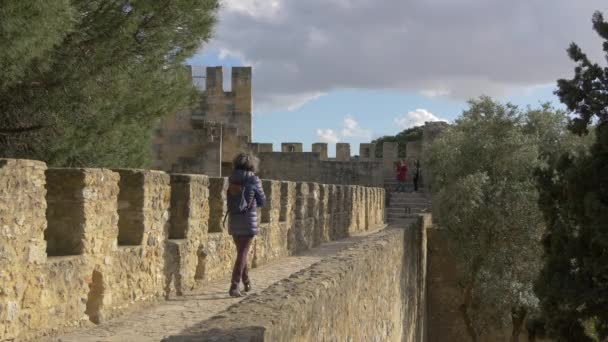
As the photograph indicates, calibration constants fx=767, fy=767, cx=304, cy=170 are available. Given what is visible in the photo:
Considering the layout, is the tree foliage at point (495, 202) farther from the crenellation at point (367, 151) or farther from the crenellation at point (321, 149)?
the crenellation at point (367, 151)

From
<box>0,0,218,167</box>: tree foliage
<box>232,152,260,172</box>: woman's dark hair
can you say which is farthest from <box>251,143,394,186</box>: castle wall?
<box>232,152,260,172</box>: woman's dark hair

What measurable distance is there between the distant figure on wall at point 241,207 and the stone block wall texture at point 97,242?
0.44 metres

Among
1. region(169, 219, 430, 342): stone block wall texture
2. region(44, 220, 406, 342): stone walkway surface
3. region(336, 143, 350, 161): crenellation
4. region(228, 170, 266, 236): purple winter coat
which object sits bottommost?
region(44, 220, 406, 342): stone walkway surface

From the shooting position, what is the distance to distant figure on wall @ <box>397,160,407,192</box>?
27.5 metres

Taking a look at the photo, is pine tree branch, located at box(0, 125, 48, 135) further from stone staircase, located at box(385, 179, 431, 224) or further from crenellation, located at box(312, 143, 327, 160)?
crenellation, located at box(312, 143, 327, 160)

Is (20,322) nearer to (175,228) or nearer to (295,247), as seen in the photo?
(175,228)

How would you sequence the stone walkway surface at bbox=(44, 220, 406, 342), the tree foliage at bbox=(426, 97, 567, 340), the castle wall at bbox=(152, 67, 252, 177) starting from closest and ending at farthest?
1. the stone walkway surface at bbox=(44, 220, 406, 342)
2. the tree foliage at bbox=(426, 97, 567, 340)
3. the castle wall at bbox=(152, 67, 252, 177)

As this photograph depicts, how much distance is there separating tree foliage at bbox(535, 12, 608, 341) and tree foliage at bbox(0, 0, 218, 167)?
5.22m

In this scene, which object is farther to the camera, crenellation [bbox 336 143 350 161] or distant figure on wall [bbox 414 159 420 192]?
crenellation [bbox 336 143 350 161]

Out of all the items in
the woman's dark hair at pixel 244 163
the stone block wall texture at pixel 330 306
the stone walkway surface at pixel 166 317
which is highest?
the woman's dark hair at pixel 244 163

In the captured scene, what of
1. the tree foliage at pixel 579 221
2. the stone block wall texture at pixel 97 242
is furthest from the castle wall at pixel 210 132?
the stone block wall texture at pixel 97 242

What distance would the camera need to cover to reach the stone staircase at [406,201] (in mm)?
25428

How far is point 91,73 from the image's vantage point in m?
8.75

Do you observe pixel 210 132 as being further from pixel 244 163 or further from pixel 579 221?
pixel 244 163
